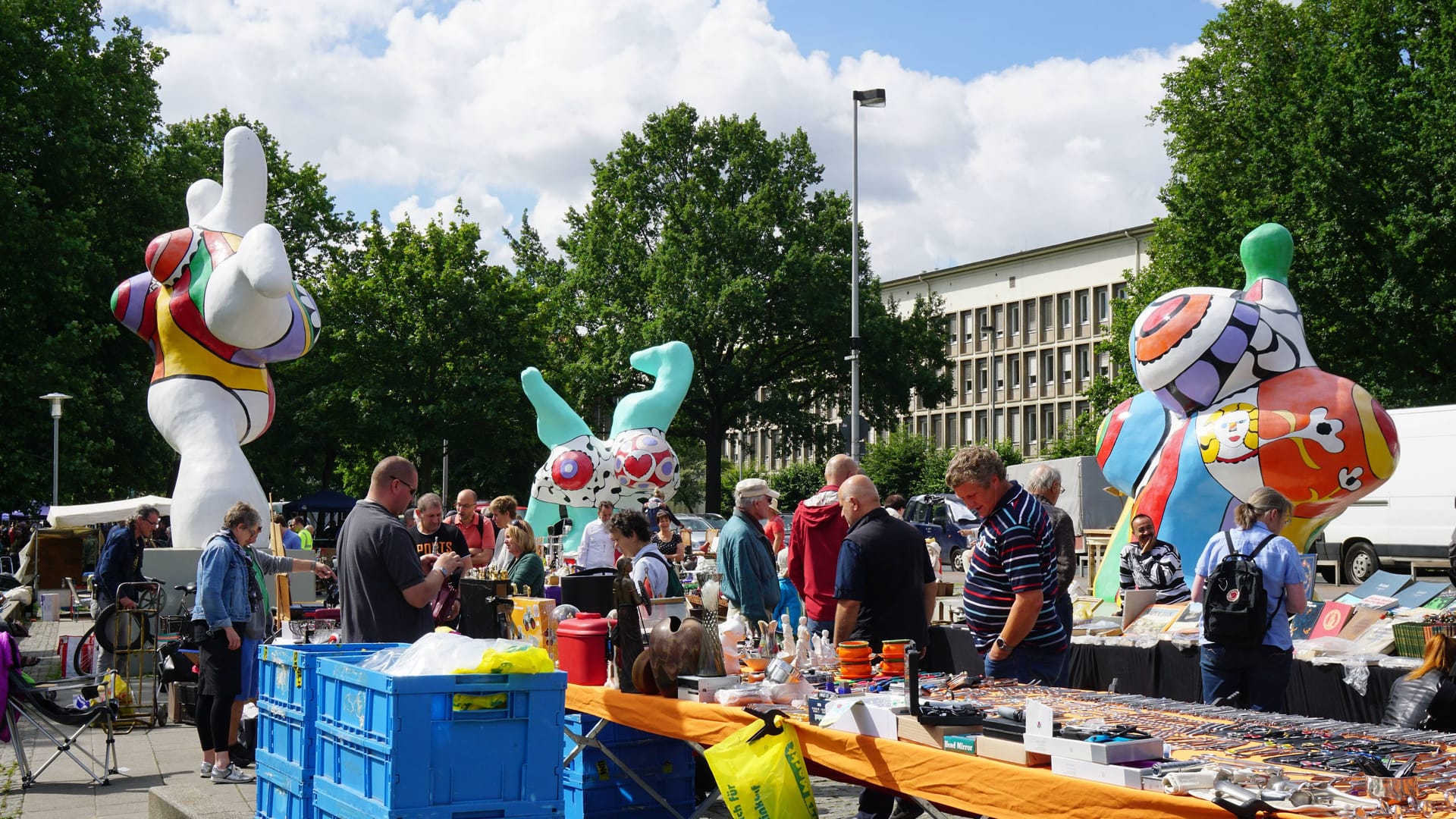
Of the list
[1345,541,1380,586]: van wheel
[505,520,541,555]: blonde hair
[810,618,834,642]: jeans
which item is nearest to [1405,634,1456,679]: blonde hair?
[810,618,834,642]: jeans

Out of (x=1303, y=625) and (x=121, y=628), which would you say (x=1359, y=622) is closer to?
(x=1303, y=625)

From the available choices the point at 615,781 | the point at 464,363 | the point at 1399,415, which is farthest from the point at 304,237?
the point at 615,781

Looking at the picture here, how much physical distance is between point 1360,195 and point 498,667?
25763 mm

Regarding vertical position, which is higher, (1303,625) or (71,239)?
(71,239)

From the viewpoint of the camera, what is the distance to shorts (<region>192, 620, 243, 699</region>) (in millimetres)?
8070

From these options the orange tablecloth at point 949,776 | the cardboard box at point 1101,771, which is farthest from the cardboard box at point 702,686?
the cardboard box at point 1101,771

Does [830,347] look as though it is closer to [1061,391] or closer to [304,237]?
[304,237]

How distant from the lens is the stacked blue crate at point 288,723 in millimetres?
5609

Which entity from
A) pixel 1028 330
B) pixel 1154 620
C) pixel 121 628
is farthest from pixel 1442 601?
pixel 1028 330

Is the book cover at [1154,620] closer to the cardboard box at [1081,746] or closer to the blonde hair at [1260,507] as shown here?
the blonde hair at [1260,507]

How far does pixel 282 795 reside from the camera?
588 cm

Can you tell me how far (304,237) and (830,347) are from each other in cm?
1697

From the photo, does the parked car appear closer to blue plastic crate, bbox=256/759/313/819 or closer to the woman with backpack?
the woman with backpack

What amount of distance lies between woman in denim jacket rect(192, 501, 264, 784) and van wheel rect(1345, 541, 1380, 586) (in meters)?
20.5
